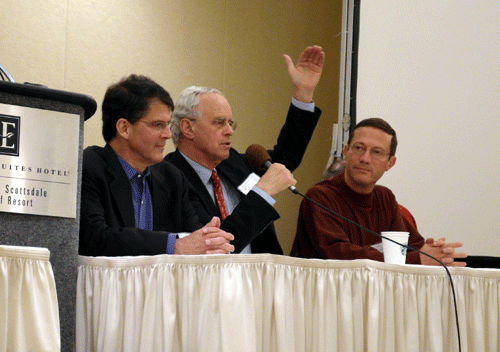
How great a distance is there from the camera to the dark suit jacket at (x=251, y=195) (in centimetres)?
197

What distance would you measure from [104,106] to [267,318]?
1.09 meters

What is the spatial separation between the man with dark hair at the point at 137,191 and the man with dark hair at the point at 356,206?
0.44 m

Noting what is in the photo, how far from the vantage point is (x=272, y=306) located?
4.69ft

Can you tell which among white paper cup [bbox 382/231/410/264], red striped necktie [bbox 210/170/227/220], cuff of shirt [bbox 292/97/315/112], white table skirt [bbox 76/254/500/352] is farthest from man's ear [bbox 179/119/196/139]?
white table skirt [bbox 76/254/500/352]

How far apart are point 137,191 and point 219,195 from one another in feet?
1.51

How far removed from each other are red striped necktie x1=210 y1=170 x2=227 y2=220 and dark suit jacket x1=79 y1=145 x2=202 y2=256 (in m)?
0.19

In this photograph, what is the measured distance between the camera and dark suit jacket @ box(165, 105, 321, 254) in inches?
77.4

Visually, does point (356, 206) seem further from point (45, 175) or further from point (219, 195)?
point (45, 175)

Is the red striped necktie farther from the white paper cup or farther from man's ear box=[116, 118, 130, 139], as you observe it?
the white paper cup

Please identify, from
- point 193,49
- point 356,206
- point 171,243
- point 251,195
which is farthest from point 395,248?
point 193,49

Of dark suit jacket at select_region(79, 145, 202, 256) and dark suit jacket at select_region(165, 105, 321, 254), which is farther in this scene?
dark suit jacket at select_region(165, 105, 321, 254)

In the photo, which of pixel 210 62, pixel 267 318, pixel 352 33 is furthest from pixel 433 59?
pixel 267 318

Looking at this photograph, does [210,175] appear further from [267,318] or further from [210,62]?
[210,62]

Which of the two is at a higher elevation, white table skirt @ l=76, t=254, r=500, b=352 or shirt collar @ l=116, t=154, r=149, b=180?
shirt collar @ l=116, t=154, r=149, b=180
